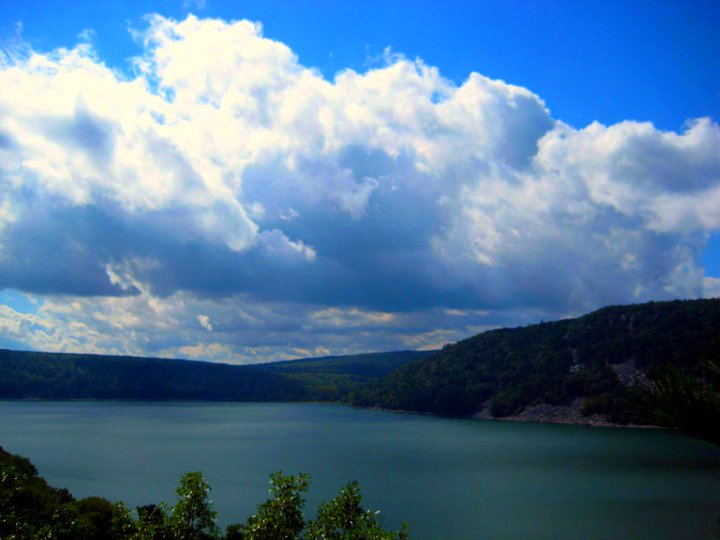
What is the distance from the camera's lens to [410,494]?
58188 mm

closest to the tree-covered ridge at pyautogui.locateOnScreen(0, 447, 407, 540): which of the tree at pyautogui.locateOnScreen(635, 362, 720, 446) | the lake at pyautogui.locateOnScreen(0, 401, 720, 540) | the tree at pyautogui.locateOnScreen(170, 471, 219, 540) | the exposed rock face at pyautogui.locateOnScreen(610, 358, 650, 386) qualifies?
the tree at pyautogui.locateOnScreen(170, 471, 219, 540)

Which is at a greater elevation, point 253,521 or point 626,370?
point 626,370

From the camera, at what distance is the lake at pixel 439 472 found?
1866 inches

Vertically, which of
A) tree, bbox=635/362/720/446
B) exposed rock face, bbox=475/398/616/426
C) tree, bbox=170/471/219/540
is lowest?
exposed rock face, bbox=475/398/616/426

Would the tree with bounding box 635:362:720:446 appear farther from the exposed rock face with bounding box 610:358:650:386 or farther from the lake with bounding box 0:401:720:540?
the exposed rock face with bounding box 610:358:650:386

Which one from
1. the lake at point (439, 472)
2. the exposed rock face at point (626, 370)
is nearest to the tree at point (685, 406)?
the lake at point (439, 472)

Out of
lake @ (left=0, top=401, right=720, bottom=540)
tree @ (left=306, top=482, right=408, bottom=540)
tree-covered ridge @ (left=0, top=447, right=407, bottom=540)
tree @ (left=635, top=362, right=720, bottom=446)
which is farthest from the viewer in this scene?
lake @ (left=0, top=401, right=720, bottom=540)

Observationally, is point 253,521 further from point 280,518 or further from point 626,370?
point 626,370

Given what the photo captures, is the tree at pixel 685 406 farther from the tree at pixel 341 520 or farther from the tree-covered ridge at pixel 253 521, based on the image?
the tree at pixel 341 520

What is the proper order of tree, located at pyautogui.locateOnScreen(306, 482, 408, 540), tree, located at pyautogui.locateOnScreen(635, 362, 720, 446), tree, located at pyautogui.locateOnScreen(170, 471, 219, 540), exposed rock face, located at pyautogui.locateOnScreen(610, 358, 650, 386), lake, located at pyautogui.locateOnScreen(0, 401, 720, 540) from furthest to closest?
1. exposed rock face, located at pyautogui.locateOnScreen(610, 358, 650, 386)
2. lake, located at pyautogui.locateOnScreen(0, 401, 720, 540)
3. tree, located at pyautogui.locateOnScreen(170, 471, 219, 540)
4. tree, located at pyautogui.locateOnScreen(306, 482, 408, 540)
5. tree, located at pyautogui.locateOnScreen(635, 362, 720, 446)

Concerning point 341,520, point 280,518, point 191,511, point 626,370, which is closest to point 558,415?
point 626,370

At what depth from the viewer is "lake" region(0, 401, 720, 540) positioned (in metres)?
47.4

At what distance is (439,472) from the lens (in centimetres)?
7344

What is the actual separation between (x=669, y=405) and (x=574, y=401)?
18933 centimetres
